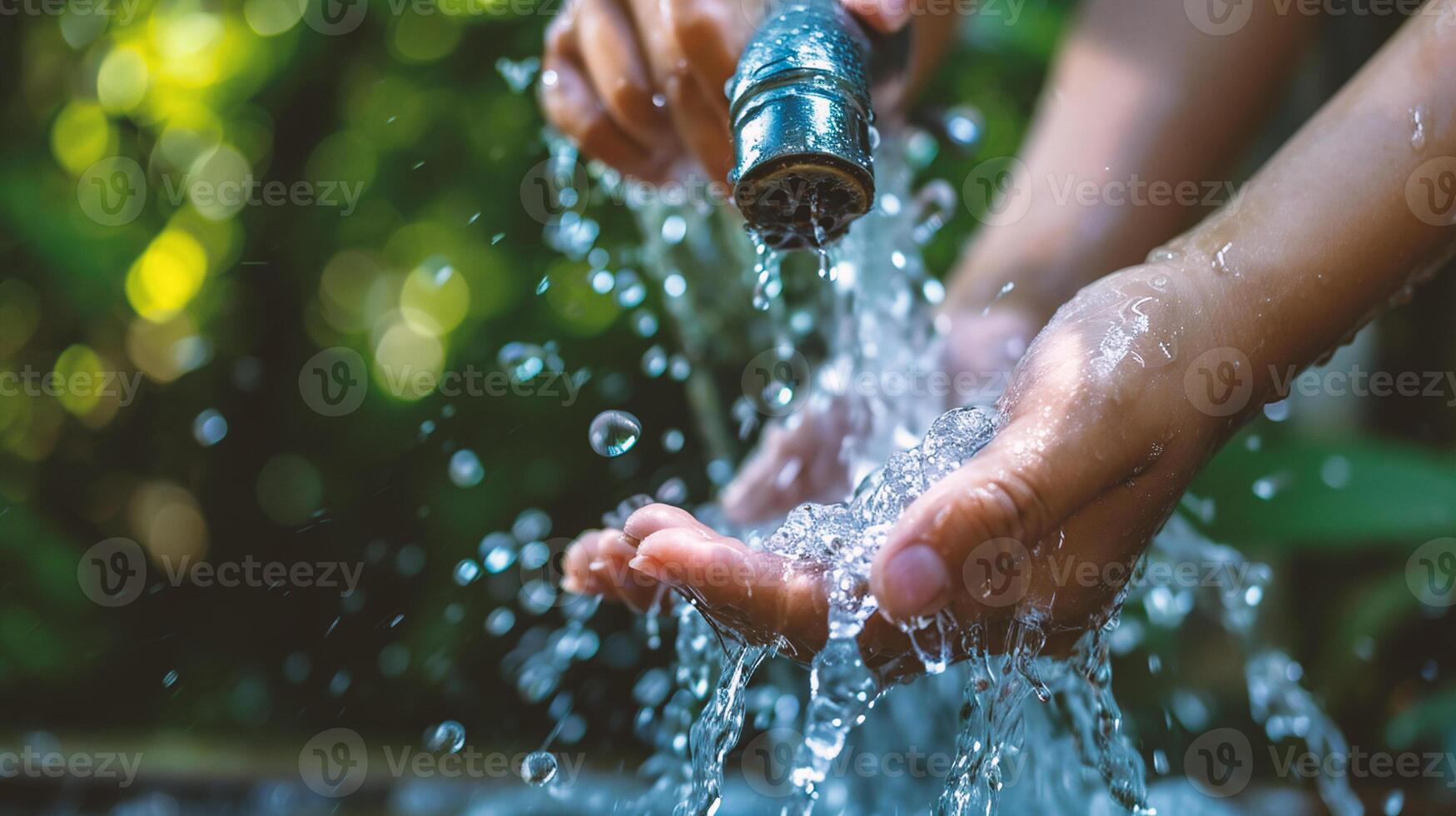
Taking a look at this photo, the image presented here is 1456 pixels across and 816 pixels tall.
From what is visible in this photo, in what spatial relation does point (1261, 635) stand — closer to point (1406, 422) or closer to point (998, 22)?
point (1406, 422)

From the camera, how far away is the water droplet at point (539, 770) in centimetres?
114

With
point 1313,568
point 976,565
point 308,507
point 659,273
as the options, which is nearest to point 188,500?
point 308,507

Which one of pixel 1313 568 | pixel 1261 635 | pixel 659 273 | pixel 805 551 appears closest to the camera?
pixel 805 551

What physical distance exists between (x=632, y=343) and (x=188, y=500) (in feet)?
2.92

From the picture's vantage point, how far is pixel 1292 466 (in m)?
1.52

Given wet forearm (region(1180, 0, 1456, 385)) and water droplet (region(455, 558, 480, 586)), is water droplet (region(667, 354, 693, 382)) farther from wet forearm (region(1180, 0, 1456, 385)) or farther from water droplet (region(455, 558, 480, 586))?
wet forearm (region(1180, 0, 1456, 385))

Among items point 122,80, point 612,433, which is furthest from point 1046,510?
point 122,80

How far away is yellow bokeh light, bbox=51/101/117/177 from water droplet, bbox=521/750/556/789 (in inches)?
58.5

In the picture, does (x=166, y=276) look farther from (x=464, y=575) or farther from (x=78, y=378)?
(x=464, y=575)

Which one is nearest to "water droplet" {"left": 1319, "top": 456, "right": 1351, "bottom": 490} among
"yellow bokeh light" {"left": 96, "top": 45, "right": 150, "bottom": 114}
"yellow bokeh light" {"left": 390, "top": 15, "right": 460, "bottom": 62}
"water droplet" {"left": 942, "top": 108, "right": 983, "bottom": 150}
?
"water droplet" {"left": 942, "top": 108, "right": 983, "bottom": 150}

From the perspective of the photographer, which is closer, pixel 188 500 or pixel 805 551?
pixel 805 551

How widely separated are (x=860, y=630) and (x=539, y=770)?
25.1 inches

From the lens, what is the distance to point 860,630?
64cm

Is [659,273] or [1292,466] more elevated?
[659,273]
